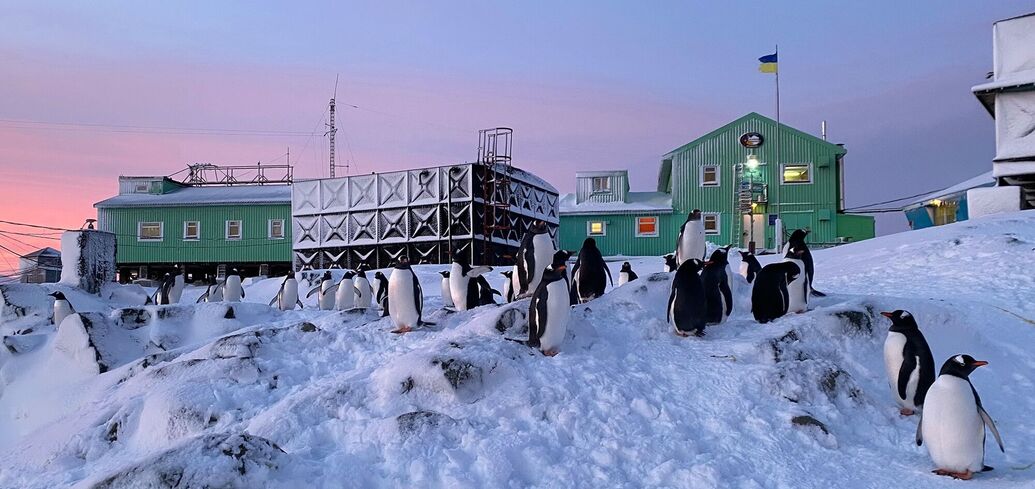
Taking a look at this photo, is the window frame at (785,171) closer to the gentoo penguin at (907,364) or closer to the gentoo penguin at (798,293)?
the gentoo penguin at (798,293)

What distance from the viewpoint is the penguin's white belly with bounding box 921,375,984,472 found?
21.4 ft

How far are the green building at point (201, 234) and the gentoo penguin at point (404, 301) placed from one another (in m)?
28.4

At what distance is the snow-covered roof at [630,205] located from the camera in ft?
123

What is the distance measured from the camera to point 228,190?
43469mm

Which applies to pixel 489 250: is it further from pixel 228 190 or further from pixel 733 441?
pixel 733 441

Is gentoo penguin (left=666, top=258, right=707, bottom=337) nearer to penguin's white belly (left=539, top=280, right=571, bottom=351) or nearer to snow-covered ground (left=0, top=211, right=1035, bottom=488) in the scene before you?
snow-covered ground (left=0, top=211, right=1035, bottom=488)

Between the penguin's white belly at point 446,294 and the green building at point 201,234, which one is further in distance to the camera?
the green building at point 201,234

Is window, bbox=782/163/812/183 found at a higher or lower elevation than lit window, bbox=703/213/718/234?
higher

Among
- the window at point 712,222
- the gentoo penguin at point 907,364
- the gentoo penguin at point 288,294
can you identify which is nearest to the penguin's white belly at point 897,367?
the gentoo penguin at point 907,364

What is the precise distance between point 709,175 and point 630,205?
3.78 m

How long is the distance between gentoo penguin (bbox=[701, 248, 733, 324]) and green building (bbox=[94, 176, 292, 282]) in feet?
100

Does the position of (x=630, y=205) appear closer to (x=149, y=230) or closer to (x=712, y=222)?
(x=712, y=222)

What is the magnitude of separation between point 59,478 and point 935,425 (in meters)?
8.00

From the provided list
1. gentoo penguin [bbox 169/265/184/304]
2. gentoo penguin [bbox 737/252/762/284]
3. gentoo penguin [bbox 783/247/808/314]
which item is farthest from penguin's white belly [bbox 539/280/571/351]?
gentoo penguin [bbox 169/265/184/304]
